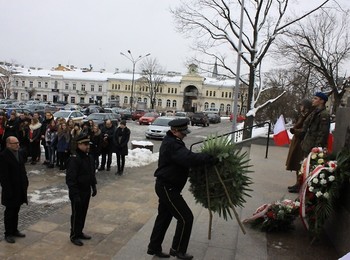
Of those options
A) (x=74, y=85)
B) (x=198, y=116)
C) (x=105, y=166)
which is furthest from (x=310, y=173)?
(x=74, y=85)

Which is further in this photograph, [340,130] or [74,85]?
[74,85]

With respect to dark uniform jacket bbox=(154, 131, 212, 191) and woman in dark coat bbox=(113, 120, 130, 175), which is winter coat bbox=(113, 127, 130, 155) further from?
dark uniform jacket bbox=(154, 131, 212, 191)

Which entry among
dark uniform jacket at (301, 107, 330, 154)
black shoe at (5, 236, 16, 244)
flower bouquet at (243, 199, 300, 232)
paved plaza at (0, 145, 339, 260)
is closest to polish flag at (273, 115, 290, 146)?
paved plaza at (0, 145, 339, 260)

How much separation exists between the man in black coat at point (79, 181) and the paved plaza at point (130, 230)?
328 mm

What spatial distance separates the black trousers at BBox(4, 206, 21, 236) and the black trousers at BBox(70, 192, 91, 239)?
0.89 m

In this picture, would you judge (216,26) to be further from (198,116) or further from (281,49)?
(198,116)

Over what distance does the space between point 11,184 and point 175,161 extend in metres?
2.71

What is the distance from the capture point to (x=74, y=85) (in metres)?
108

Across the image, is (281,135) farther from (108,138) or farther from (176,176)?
(176,176)

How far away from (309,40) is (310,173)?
23.8m

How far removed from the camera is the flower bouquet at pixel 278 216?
5500 mm

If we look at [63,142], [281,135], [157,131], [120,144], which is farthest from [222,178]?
[157,131]

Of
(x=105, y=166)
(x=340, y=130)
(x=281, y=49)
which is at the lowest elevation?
(x=105, y=166)

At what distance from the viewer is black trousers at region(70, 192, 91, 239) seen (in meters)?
5.64
